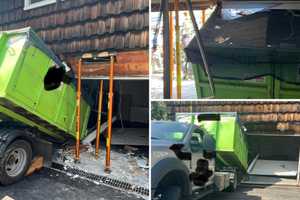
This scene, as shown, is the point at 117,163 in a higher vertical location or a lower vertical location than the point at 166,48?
lower

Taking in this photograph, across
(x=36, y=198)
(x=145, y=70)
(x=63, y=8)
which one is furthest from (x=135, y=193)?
(x=63, y=8)

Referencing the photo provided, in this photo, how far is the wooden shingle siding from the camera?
4207 mm

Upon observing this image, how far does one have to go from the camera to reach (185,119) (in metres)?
1.72

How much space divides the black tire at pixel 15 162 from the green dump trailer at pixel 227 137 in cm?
280

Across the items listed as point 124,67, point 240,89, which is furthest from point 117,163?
point 240,89

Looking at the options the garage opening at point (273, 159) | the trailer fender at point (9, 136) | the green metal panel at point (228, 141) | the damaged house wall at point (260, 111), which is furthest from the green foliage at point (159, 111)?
the trailer fender at point (9, 136)

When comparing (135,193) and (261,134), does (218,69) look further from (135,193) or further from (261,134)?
(135,193)

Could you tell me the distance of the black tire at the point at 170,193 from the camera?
1.68 metres

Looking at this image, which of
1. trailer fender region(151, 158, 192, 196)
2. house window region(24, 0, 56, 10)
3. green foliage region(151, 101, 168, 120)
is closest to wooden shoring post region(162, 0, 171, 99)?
green foliage region(151, 101, 168, 120)

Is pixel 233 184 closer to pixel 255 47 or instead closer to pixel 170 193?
pixel 170 193

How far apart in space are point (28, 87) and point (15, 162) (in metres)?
0.97

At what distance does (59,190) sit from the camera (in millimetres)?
3816

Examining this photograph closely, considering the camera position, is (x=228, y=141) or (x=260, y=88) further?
(x=260, y=88)

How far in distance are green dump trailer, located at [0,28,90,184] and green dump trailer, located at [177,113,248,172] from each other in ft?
8.04
